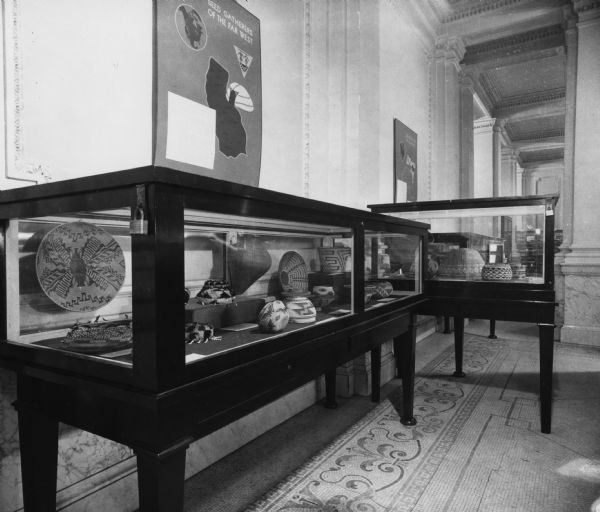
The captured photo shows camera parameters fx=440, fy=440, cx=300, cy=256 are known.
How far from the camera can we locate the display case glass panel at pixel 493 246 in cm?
292

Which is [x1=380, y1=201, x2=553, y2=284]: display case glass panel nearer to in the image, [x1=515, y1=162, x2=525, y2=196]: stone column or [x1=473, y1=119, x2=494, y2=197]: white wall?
[x1=473, y1=119, x2=494, y2=197]: white wall

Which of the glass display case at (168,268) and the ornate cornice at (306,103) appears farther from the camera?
the ornate cornice at (306,103)

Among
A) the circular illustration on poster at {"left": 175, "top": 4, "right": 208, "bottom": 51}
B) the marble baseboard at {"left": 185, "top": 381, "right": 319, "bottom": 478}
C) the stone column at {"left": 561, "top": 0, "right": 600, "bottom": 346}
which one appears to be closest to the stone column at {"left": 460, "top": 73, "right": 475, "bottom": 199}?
the stone column at {"left": 561, "top": 0, "right": 600, "bottom": 346}

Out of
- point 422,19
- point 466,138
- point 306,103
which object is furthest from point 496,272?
point 466,138

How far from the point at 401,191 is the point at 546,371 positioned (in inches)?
104

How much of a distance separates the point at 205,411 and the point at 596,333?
594 cm

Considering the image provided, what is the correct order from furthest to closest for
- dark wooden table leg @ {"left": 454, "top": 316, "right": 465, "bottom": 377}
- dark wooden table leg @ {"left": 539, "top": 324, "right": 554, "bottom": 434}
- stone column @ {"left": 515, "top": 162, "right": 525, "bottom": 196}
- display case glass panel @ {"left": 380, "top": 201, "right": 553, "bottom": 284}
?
stone column @ {"left": 515, "top": 162, "right": 525, "bottom": 196} → dark wooden table leg @ {"left": 454, "top": 316, "right": 465, "bottom": 377} → display case glass panel @ {"left": 380, "top": 201, "right": 553, "bottom": 284} → dark wooden table leg @ {"left": 539, "top": 324, "right": 554, "bottom": 434}

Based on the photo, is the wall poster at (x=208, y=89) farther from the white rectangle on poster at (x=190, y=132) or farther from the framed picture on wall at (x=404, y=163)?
the framed picture on wall at (x=404, y=163)

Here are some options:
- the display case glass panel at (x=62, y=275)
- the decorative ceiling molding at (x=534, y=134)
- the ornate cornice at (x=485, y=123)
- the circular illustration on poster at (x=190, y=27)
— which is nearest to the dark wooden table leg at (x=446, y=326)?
the circular illustration on poster at (x=190, y=27)

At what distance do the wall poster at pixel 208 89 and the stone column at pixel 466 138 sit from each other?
5.37m

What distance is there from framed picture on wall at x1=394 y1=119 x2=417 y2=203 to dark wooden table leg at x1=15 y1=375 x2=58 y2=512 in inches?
159

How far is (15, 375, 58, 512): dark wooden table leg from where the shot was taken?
1.40 metres

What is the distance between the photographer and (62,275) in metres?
1.44

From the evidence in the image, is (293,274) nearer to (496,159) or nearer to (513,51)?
(513,51)
